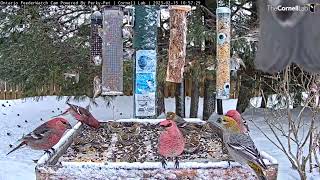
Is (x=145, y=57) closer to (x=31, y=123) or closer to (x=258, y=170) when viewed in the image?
(x=258, y=170)

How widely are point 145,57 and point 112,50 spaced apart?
291 mm

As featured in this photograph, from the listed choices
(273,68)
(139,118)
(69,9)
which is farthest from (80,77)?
(273,68)

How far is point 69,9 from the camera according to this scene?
22.0 feet

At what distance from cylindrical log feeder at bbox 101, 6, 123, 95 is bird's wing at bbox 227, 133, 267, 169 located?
70.2 inches

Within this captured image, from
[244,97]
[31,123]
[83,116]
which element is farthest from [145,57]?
[31,123]

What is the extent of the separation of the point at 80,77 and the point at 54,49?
19.0 inches

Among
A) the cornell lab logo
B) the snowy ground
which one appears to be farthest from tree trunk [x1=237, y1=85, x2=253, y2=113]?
the cornell lab logo

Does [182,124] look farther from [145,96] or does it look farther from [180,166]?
[180,166]

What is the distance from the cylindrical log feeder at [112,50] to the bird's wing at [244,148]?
5.85 ft

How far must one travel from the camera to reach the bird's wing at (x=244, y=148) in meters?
2.50

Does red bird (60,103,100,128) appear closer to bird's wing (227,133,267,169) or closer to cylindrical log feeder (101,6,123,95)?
cylindrical log feeder (101,6,123,95)

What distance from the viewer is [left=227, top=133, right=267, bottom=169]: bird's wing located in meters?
2.50

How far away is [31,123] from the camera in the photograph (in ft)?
25.8

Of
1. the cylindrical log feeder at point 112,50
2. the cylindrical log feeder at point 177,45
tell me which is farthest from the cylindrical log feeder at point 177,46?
the cylindrical log feeder at point 112,50
